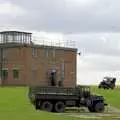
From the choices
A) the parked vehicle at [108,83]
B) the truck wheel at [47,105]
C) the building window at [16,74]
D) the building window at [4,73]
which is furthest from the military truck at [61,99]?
the building window at [4,73]

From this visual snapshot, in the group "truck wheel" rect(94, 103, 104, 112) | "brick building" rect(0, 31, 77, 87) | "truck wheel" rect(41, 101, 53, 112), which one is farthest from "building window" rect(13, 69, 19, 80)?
"truck wheel" rect(41, 101, 53, 112)

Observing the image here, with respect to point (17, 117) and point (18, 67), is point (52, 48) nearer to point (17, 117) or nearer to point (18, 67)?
point (18, 67)

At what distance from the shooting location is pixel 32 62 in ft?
299

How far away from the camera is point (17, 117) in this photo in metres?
31.8

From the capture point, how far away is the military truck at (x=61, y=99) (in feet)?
146

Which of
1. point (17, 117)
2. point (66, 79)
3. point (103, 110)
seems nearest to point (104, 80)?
point (66, 79)

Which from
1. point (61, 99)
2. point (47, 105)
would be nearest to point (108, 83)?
point (61, 99)

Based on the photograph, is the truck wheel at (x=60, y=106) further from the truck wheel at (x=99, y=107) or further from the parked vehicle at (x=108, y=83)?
the parked vehicle at (x=108, y=83)

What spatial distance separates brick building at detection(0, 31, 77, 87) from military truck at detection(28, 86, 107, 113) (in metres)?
43.5

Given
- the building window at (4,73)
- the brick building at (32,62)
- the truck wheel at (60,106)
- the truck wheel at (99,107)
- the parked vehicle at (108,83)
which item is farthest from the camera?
the building window at (4,73)

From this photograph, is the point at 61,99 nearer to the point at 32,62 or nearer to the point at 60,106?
the point at 60,106

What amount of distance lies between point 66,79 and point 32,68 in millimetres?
7513

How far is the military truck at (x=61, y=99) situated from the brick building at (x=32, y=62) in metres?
43.5

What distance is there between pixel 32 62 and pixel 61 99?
152ft
